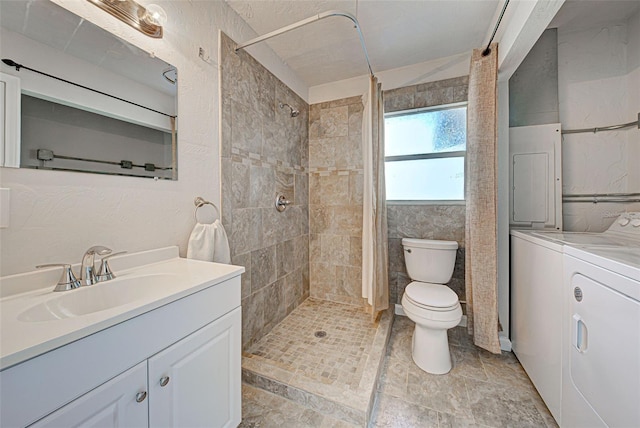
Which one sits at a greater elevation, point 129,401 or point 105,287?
point 105,287

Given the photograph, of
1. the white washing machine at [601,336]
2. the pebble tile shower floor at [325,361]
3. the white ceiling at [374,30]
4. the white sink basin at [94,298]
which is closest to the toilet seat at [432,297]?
the pebble tile shower floor at [325,361]

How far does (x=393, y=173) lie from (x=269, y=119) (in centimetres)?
127

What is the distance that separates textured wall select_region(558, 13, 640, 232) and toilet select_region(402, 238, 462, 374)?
0.97 m

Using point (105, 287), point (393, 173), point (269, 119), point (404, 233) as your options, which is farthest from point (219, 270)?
point (393, 173)

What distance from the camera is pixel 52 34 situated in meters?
0.82

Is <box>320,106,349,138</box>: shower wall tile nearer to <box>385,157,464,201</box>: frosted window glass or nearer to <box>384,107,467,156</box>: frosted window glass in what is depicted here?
<box>384,107,467,156</box>: frosted window glass

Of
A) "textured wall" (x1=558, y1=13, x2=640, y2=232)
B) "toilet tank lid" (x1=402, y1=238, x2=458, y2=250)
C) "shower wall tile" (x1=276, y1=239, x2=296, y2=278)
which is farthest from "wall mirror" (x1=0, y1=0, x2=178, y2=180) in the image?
"textured wall" (x1=558, y1=13, x2=640, y2=232)

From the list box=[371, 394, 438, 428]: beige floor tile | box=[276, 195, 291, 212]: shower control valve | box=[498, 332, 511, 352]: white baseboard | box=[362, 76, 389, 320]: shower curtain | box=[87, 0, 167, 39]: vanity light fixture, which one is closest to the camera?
box=[87, 0, 167, 39]: vanity light fixture

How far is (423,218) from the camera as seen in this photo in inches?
84.7

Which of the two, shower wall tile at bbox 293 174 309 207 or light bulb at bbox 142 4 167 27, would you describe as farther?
shower wall tile at bbox 293 174 309 207

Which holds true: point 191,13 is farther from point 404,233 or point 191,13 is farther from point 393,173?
point 404,233

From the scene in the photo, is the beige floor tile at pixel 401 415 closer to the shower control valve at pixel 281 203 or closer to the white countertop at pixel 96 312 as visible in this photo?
the white countertop at pixel 96 312

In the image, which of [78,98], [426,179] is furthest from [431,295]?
[78,98]

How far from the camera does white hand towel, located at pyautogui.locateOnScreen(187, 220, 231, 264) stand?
3.98ft
